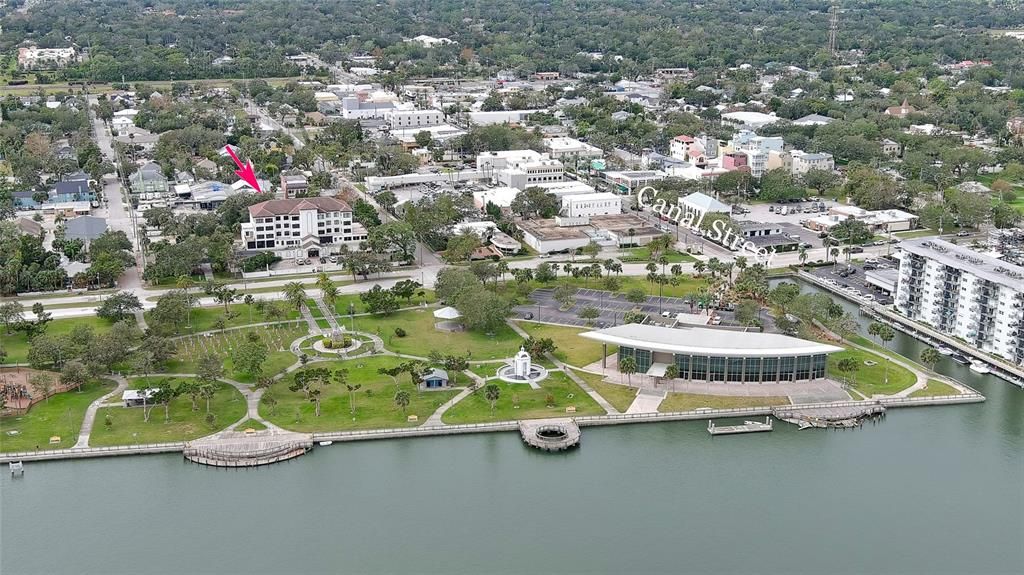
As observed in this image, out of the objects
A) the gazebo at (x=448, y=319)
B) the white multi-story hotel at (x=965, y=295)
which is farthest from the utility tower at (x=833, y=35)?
the gazebo at (x=448, y=319)

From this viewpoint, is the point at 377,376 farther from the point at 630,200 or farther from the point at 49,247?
the point at 630,200

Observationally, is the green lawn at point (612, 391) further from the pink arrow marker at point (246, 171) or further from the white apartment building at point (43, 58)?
the white apartment building at point (43, 58)

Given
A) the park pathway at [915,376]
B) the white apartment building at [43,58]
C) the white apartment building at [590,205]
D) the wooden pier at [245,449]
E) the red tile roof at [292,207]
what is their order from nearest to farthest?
the wooden pier at [245,449]
the park pathway at [915,376]
the red tile roof at [292,207]
the white apartment building at [590,205]
the white apartment building at [43,58]

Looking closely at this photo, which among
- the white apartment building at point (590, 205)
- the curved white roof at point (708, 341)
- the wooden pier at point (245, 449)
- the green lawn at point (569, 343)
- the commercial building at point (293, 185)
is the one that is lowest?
the wooden pier at point (245, 449)

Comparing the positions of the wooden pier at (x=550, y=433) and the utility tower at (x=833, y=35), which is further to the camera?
the utility tower at (x=833, y=35)

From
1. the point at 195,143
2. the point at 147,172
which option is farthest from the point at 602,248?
the point at 195,143

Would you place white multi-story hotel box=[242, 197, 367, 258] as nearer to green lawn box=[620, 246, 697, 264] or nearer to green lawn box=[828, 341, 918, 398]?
green lawn box=[620, 246, 697, 264]
